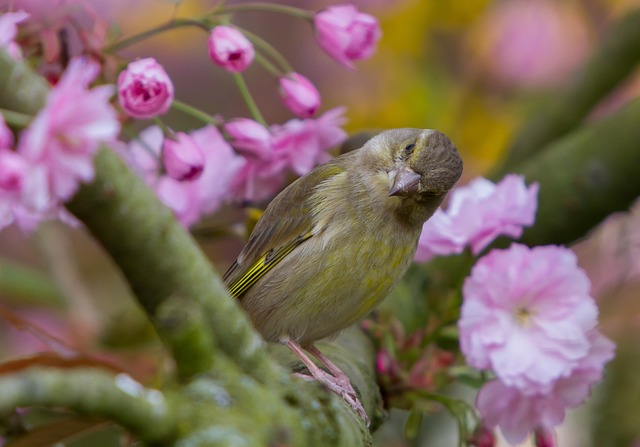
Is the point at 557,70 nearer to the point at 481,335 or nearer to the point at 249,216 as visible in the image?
the point at 249,216

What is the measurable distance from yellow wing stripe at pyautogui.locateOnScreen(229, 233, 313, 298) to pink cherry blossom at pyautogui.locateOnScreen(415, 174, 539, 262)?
31 centimetres

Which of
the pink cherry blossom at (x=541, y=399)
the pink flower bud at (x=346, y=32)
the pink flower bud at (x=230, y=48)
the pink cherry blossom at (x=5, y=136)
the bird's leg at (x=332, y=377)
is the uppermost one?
the pink flower bud at (x=346, y=32)

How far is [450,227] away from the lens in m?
1.95

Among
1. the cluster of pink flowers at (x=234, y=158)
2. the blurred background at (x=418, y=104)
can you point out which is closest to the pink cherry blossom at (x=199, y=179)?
the cluster of pink flowers at (x=234, y=158)

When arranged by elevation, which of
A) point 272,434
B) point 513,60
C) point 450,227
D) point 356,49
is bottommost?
point 272,434

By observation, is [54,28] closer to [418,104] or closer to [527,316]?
[527,316]

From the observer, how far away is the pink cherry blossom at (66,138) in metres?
1.10

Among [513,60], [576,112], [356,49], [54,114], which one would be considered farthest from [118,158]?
[513,60]

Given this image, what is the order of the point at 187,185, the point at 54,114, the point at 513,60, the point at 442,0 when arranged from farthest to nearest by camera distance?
the point at 513,60
the point at 442,0
the point at 187,185
the point at 54,114

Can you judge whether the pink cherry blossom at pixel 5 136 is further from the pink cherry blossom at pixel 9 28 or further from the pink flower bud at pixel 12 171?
the pink cherry blossom at pixel 9 28

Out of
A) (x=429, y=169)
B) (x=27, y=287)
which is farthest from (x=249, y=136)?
(x=27, y=287)

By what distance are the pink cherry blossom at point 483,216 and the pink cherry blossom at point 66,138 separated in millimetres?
972

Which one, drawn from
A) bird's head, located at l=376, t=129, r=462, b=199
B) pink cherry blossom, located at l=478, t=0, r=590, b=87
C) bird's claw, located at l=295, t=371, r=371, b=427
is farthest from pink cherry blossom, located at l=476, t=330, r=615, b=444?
pink cherry blossom, located at l=478, t=0, r=590, b=87

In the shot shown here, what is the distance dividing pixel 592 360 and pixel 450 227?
0.37 meters
